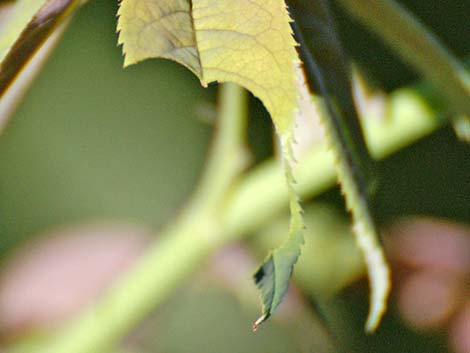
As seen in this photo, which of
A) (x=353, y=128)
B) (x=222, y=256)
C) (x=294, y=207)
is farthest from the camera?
(x=222, y=256)

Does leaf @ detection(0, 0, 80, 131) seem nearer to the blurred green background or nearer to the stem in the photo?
the stem

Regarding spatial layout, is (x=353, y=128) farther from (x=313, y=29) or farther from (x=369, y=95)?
(x=369, y=95)

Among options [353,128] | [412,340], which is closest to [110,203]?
[412,340]

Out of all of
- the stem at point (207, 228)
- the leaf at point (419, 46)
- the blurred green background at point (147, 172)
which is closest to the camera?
the leaf at point (419, 46)

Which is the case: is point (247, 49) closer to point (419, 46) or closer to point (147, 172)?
point (419, 46)

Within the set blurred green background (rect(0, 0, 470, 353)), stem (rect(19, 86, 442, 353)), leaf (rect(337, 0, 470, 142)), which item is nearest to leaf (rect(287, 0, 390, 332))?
leaf (rect(337, 0, 470, 142))

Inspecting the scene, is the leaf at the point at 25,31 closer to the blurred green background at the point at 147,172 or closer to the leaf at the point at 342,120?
the leaf at the point at 342,120

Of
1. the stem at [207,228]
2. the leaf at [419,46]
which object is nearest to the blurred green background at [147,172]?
the stem at [207,228]
